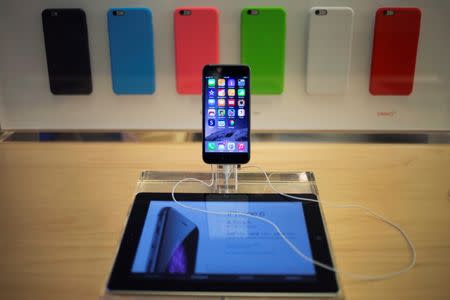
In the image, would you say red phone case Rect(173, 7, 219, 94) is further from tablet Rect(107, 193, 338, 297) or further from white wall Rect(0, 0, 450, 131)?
tablet Rect(107, 193, 338, 297)

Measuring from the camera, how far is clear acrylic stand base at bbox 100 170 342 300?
992 millimetres

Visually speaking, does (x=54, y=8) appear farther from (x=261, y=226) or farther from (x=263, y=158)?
(x=261, y=226)

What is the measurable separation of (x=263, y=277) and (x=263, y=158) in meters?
0.43

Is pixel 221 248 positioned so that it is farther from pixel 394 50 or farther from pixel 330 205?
pixel 394 50

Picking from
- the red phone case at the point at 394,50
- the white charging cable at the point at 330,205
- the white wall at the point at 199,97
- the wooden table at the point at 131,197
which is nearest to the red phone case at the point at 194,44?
the white wall at the point at 199,97

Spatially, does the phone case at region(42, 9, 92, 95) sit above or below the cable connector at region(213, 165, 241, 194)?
above

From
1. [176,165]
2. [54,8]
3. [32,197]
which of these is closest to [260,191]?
[176,165]

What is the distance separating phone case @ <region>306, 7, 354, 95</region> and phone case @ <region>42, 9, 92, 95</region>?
0.52 meters

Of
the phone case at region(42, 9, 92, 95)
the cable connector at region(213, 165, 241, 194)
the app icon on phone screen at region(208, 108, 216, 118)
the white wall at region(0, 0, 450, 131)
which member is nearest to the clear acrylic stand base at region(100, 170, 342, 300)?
the cable connector at region(213, 165, 241, 194)

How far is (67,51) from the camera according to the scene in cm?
118

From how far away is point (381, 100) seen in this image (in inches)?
47.1

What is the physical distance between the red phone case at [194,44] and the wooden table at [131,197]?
0.52 feet

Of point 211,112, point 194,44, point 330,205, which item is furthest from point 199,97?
point 330,205

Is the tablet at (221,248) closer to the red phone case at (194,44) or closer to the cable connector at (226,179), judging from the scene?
the cable connector at (226,179)
